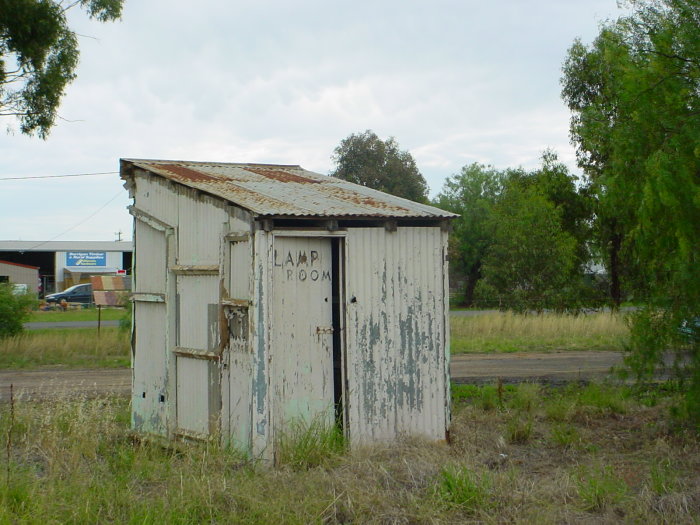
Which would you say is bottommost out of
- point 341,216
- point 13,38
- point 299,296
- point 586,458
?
point 586,458

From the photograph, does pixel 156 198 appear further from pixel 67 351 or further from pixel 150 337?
pixel 67 351

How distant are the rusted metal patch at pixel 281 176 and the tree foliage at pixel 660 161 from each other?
11.8ft

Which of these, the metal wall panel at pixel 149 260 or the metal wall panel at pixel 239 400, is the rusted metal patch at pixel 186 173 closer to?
the metal wall panel at pixel 149 260

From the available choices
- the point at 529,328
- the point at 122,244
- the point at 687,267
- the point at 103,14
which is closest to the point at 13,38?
the point at 103,14

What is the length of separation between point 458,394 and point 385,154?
39065mm

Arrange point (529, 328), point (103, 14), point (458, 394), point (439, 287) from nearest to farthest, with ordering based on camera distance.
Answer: point (439, 287)
point (458, 394)
point (103, 14)
point (529, 328)

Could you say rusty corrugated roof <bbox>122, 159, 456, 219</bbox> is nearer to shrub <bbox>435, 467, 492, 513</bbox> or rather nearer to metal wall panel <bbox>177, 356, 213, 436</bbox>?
metal wall panel <bbox>177, 356, 213, 436</bbox>

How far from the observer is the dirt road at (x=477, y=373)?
13.1 metres

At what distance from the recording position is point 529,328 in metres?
21.1

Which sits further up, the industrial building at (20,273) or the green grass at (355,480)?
the industrial building at (20,273)

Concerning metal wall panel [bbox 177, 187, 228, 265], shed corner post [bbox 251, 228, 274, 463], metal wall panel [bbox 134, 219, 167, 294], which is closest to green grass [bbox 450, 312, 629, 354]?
metal wall panel [bbox 134, 219, 167, 294]

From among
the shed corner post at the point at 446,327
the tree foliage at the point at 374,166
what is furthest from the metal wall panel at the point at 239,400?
the tree foliage at the point at 374,166

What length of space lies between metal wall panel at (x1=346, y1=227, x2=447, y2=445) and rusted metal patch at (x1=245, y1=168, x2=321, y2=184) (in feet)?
6.98

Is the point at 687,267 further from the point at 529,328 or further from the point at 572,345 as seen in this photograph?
the point at 529,328
